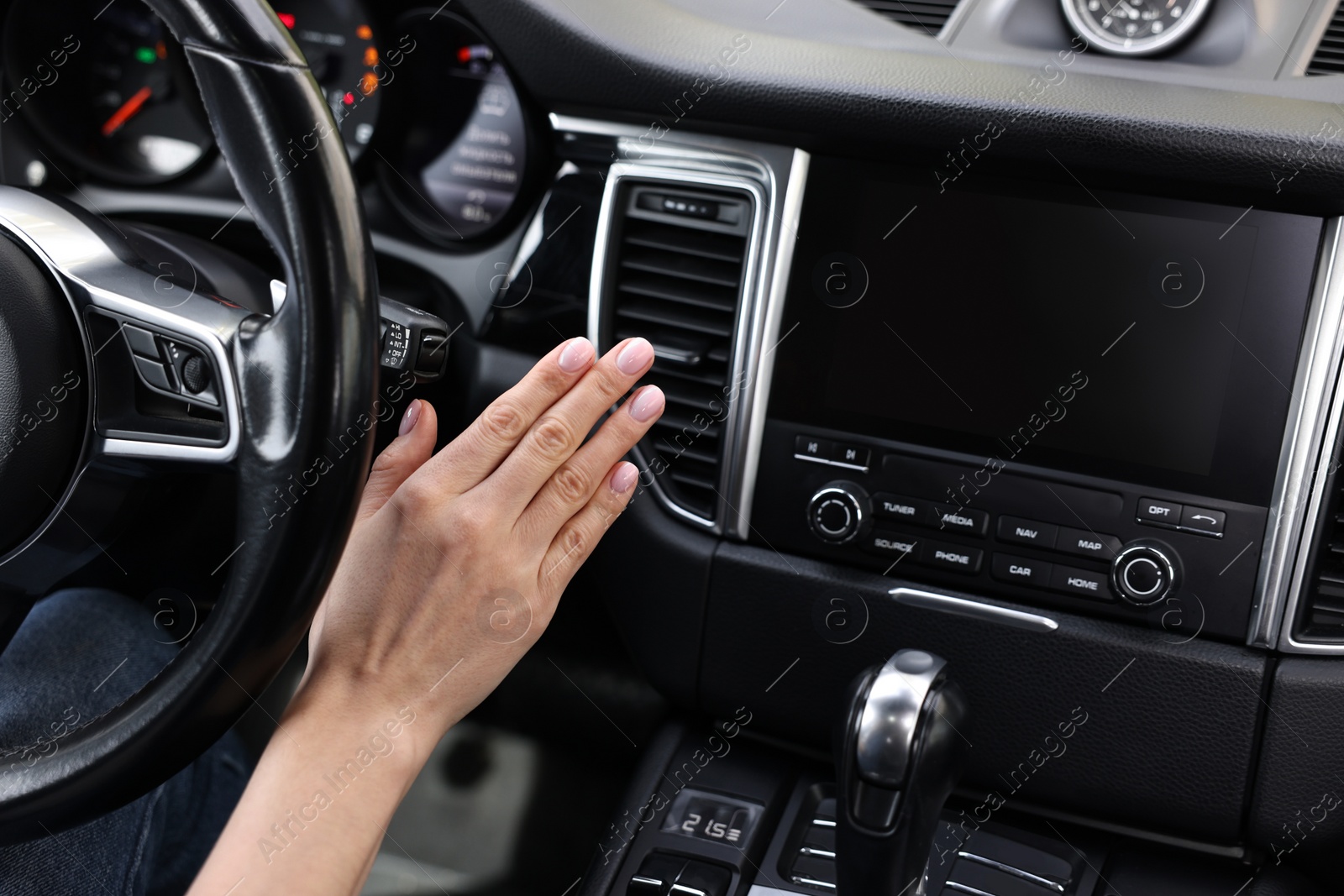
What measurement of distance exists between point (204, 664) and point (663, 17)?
807 mm

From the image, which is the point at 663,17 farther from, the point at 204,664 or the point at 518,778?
the point at 518,778

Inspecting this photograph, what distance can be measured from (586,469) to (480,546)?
0.34ft

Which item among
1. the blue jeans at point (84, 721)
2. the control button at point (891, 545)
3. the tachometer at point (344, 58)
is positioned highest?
the tachometer at point (344, 58)

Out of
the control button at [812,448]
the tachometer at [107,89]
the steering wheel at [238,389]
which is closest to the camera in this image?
the steering wheel at [238,389]

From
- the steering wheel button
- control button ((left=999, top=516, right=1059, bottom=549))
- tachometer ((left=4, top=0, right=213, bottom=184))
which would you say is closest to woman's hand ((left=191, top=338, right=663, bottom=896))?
the steering wheel button

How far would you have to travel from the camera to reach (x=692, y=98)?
1115 mm

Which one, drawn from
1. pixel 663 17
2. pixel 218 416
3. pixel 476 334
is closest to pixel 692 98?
pixel 663 17

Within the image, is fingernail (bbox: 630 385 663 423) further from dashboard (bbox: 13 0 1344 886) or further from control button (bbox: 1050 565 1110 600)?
control button (bbox: 1050 565 1110 600)

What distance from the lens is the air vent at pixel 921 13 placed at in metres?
1.18

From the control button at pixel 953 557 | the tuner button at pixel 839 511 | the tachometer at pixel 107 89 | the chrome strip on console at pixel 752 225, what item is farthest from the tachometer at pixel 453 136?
the control button at pixel 953 557

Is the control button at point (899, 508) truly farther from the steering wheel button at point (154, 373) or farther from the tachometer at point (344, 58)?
the tachometer at point (344, 58)

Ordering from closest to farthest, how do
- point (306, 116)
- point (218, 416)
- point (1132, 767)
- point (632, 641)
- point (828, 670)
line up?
point (306, 116), point (218, 416), point (1132, 767), point (828, 670), point (632, 641)

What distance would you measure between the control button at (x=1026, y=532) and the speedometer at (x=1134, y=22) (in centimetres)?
47

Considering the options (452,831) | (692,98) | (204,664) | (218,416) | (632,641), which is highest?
(692,98)
